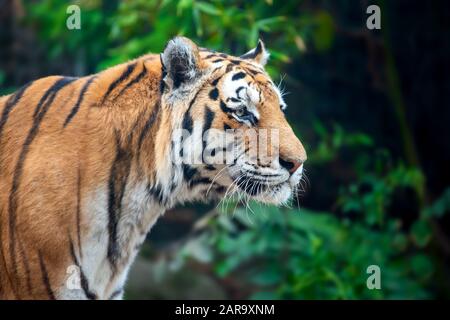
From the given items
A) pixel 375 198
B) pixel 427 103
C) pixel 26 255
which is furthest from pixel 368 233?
pixel 26 255

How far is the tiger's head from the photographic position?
3.00 m

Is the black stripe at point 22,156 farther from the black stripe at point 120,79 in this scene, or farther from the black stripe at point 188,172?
the black stripe at point 188,172

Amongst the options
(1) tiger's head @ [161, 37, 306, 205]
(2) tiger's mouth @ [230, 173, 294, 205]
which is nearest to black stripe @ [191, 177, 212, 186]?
(1) tiger's head @ [161, 37, 306, 205]

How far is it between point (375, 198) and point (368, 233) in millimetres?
375

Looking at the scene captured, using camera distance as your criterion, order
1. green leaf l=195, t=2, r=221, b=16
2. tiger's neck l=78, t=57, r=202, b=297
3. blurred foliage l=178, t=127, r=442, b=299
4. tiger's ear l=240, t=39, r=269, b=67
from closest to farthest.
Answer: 1. tiger's neck l=78, t=57, r=202, b=297
2. tiger's ear l=240, t=39, r=269, b=67
3. green leaf l=195, t=2, r=221, b=16
4. blurred foliage l=178, t=127, r=442, b=299

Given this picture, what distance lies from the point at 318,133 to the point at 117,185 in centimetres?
396

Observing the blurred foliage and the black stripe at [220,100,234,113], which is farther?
the blurred foliage

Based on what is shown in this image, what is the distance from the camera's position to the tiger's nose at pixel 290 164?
2994mm

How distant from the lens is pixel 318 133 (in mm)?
6691

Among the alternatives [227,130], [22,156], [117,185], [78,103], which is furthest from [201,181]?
[22,156]

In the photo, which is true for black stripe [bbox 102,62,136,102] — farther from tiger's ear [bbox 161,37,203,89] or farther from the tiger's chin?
the tiger's chin

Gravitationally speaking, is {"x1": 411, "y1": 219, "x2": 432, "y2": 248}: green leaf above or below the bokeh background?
below

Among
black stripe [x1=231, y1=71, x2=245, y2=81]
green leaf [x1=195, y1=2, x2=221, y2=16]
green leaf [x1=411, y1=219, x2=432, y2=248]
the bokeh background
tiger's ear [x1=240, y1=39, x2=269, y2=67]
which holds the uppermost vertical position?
green leaf [x1=195, y1=2, x2=221, y2=16]
